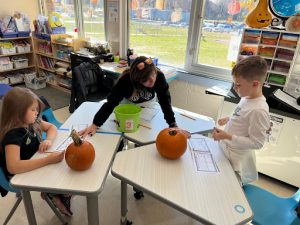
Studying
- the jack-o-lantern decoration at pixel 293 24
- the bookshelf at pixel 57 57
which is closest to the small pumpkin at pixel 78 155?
the jack-o-lantern decoration at pixel 293 24

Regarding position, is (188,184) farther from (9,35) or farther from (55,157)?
(9,35)

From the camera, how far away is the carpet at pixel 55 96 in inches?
144

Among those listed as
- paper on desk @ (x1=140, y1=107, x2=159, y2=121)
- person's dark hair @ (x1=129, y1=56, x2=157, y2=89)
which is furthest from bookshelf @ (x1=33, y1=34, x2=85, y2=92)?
person's dark hair @ (x1=129, y1=56, x2=157, y2=89)

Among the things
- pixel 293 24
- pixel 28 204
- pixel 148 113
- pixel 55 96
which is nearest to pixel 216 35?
pixel 293 24

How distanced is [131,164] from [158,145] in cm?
17

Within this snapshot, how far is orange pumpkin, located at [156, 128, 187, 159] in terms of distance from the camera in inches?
45.8

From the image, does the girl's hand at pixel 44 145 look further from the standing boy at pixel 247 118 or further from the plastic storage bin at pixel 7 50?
the plastic storage bin at pixel 7 50

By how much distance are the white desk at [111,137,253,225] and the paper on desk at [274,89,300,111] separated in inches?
40.0

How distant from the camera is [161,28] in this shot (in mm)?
3148

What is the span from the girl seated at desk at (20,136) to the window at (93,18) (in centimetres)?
278

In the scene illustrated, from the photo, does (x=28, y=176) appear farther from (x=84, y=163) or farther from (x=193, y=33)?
(x=193, y=33)

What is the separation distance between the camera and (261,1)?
6.78ft

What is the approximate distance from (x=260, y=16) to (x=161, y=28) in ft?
4.56

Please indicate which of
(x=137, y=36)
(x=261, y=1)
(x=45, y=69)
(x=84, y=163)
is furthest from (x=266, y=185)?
(x=45, y=69)
